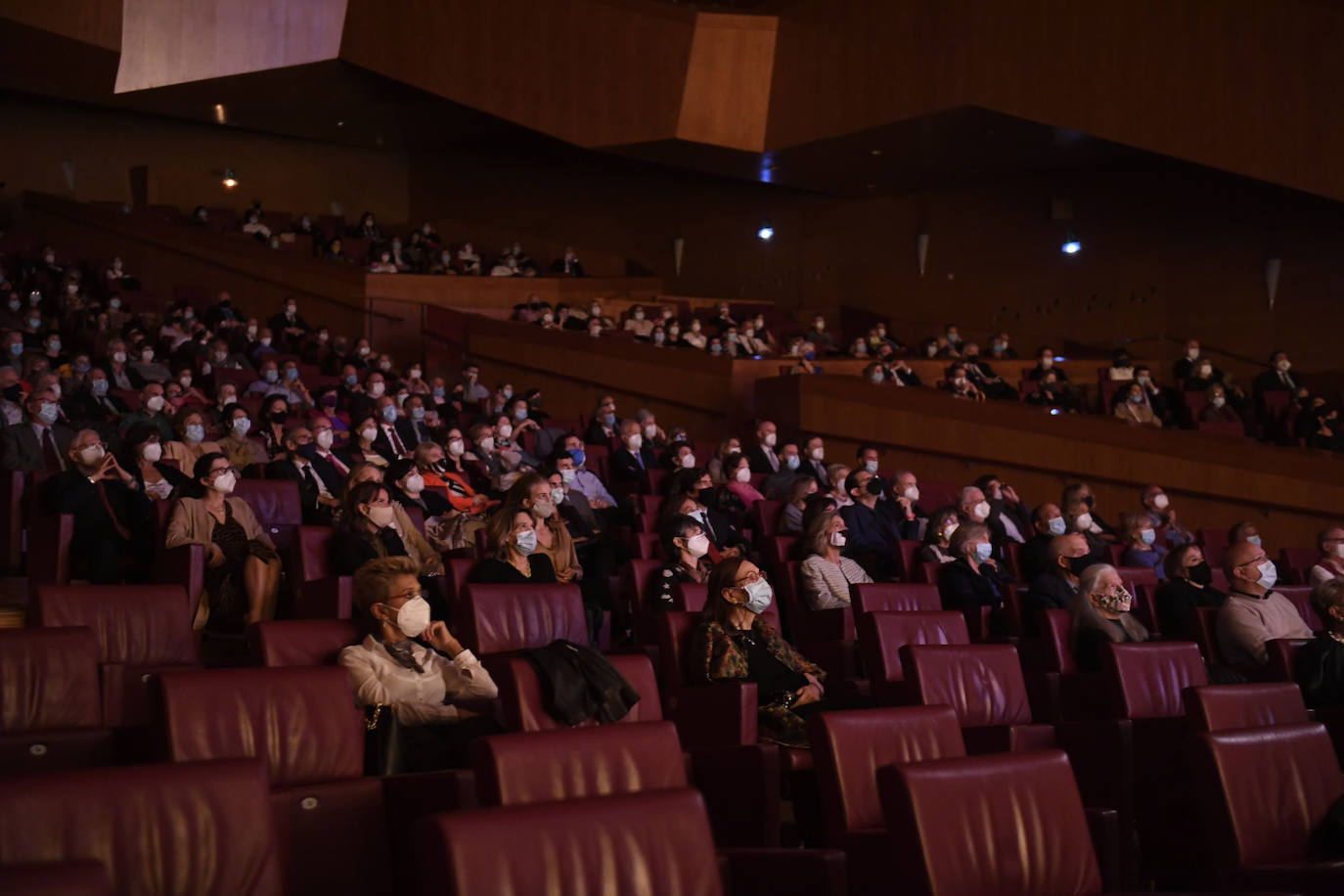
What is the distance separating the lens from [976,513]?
20.4 feet

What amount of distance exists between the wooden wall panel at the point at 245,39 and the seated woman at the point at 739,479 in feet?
23.3

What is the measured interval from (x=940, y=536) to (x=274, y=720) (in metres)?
3.59

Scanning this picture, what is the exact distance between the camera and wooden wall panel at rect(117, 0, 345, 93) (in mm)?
12289

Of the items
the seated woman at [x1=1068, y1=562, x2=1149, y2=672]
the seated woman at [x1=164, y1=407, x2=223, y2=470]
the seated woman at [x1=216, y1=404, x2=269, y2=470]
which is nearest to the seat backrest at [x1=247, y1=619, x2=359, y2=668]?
the seated woman at [x1=1068, y1=562, x2=1149, y2=672]

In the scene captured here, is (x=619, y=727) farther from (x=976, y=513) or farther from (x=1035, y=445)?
(x=1035, y=445)

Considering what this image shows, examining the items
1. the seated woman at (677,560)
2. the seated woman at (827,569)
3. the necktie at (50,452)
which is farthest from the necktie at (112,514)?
the seated woman at (827,569)

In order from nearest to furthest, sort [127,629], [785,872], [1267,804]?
1. [785,872]
2. [1267,804]
3. [127,629]

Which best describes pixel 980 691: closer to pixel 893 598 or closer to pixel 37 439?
pixel 893 598

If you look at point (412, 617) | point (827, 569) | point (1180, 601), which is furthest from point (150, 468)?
point (1180, 601)

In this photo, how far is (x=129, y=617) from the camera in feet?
11.4

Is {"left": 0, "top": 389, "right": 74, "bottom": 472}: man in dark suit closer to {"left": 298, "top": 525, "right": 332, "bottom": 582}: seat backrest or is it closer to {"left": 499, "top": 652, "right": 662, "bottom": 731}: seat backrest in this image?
{"left": 298, "top": 525, "right": 332, "bottom": 582}: seat backrest

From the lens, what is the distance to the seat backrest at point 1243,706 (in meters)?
2.96

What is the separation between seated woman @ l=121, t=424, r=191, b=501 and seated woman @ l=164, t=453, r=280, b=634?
0.46 metres

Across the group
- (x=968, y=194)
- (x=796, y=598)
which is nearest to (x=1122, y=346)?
(x=968, y=194)
